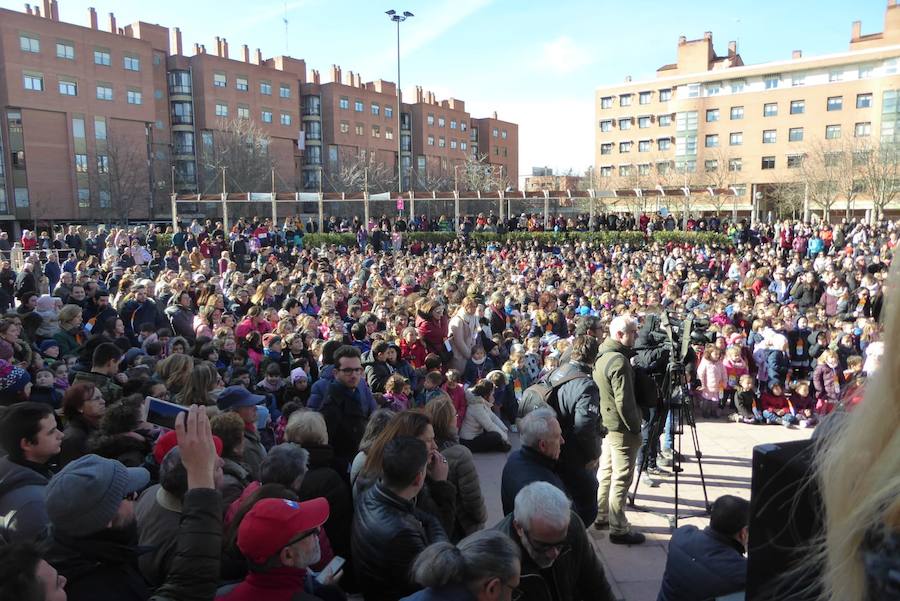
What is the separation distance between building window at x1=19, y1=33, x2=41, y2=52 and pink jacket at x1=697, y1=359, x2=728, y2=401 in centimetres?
5129

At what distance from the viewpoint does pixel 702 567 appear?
9.22ft

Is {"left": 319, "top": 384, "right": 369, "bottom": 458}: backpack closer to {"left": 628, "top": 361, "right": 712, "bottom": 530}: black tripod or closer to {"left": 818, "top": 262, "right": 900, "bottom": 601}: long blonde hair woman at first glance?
{"left": 628, "top": 361, "right": 712, "bottom": 530}: black tripod

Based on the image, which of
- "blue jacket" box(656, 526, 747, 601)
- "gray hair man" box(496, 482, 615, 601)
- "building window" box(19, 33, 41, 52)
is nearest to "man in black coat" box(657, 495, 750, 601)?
"blue jacket" box(656, 526, 747, 601)

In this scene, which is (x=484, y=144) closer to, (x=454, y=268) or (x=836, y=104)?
(x=836, y=104)

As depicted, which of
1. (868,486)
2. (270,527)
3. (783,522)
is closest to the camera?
(868,486)

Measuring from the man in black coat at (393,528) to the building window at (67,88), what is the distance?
174 ft

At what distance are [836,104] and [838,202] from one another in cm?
1211

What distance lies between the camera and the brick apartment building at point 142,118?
4291 cm

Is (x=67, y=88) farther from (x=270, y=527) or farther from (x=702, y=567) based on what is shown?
(x=702, y=567)

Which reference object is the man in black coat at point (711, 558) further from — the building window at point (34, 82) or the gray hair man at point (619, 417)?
the building window at point (34, 82)

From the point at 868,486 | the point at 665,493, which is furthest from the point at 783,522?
the point at 665,493

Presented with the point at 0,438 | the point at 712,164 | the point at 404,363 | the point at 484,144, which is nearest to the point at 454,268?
the point at 404,363

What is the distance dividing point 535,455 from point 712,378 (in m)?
6.03

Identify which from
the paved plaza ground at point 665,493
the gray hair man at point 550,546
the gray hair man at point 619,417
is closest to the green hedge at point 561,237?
the paved plaza ground at point 665,493
